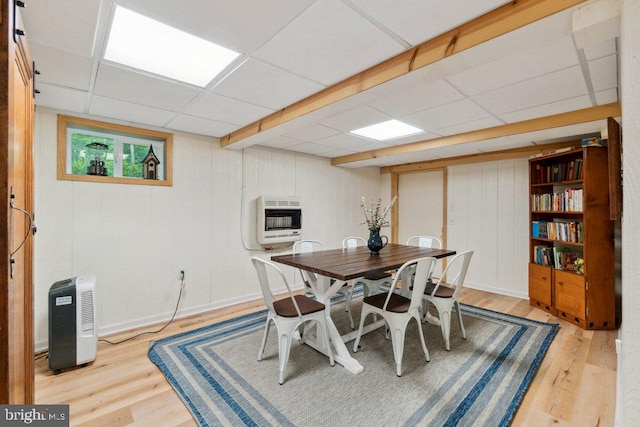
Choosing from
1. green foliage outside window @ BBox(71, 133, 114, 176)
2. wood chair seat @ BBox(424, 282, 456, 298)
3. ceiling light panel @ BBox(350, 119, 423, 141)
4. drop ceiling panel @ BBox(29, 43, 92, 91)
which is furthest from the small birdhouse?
wood chair seat @ BBox(424, 282, 456, 298)

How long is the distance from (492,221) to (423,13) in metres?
3.95

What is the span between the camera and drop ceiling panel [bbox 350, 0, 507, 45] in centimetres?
129

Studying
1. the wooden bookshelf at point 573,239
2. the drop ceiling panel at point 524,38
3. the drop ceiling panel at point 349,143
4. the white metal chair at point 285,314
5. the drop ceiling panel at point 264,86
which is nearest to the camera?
the drop ceiling panel at point 524,38

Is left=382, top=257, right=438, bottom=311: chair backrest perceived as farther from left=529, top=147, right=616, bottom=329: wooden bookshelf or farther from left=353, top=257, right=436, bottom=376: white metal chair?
left=529, top=147, right=616, bottom=329: wooden bookshelf

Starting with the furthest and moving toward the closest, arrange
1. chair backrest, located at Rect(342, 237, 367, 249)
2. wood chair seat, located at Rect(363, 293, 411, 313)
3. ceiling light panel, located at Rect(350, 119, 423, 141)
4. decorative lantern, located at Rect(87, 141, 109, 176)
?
chair backrest, located at Rect(342, 237, 367, 249), ceiling light panel, located at Rect(350, 119, 423, 141), decorative lantern, located at Rect(87, 141, 109, 176), wood chair seat, located at Rect(363, 293, 411, 313)

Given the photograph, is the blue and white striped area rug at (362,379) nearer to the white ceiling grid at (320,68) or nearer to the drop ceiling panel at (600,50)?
the white ceiling grid at (320,68)

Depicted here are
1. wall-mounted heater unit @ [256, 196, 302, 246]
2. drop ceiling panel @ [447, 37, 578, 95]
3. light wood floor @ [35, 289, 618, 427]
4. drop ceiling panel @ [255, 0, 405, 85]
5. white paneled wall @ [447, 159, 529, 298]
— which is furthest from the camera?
white paneled wall @ [447, 159, 529, 298]

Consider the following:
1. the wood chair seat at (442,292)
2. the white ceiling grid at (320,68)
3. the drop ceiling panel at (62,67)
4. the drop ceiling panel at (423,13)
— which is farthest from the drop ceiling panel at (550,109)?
the drop ceiling panel at (62,67)

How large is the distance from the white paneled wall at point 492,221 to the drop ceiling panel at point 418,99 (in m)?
2.55

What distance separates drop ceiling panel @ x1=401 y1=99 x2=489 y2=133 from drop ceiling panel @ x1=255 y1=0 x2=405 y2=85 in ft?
3.59

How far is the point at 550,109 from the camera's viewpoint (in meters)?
2.60

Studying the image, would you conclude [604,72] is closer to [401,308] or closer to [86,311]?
[401,308]

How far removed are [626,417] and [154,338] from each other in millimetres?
3307

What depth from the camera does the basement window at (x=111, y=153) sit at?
9.09ft
